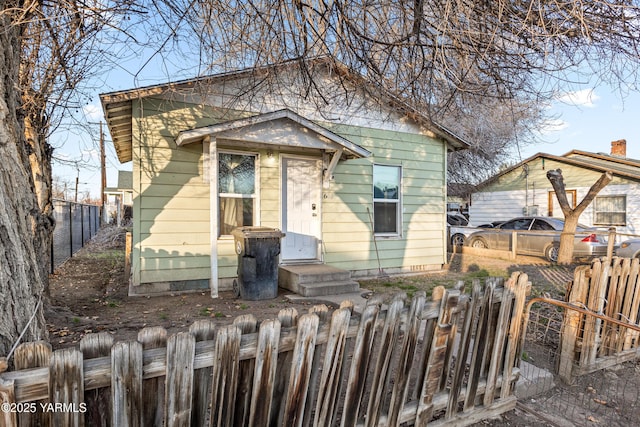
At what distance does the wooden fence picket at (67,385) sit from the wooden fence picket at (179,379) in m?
0.30

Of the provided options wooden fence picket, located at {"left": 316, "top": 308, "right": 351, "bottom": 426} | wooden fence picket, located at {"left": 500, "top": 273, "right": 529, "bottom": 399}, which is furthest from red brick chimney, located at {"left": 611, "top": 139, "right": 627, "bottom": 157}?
wooden fence picket, located at {"left": 316, "top": 308, "right": 351, "bottom": 426}

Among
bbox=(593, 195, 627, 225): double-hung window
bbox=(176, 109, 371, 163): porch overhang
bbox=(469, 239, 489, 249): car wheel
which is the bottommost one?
bbox=(469, 239, 489, 249): car wheel

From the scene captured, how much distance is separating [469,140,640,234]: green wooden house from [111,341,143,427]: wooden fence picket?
1349cm

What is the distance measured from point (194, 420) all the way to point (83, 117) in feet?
21.7

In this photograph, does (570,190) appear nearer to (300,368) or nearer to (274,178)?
(274,178)

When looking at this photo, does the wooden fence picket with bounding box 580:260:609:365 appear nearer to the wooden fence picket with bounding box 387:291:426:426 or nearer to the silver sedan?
the wooden fence picket with bounding box 387:291:426:426

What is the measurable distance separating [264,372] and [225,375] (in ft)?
Result: 0.62

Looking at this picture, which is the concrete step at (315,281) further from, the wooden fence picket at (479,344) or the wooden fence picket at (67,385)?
the wooden fence picket at (67,385)

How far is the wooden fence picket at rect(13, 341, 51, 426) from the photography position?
4.07 feet

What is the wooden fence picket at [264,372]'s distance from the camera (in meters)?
1.64

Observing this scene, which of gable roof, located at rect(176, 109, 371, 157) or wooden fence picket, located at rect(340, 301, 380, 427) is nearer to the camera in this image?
wooden fence picket, located at rect(340, 301, 380, 427)

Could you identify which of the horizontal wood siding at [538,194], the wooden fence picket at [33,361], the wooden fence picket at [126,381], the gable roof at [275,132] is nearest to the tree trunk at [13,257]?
the wooden fence picket at [33,361]

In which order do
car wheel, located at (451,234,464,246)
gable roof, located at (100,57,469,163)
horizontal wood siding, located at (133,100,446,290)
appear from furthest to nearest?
car wheel, located at (451,234,464,246) → horizontal wood siding, located at (133,100,446,290) → gable roof, located at (100,57,469,163)

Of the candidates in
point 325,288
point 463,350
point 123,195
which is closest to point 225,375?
point 463,350
